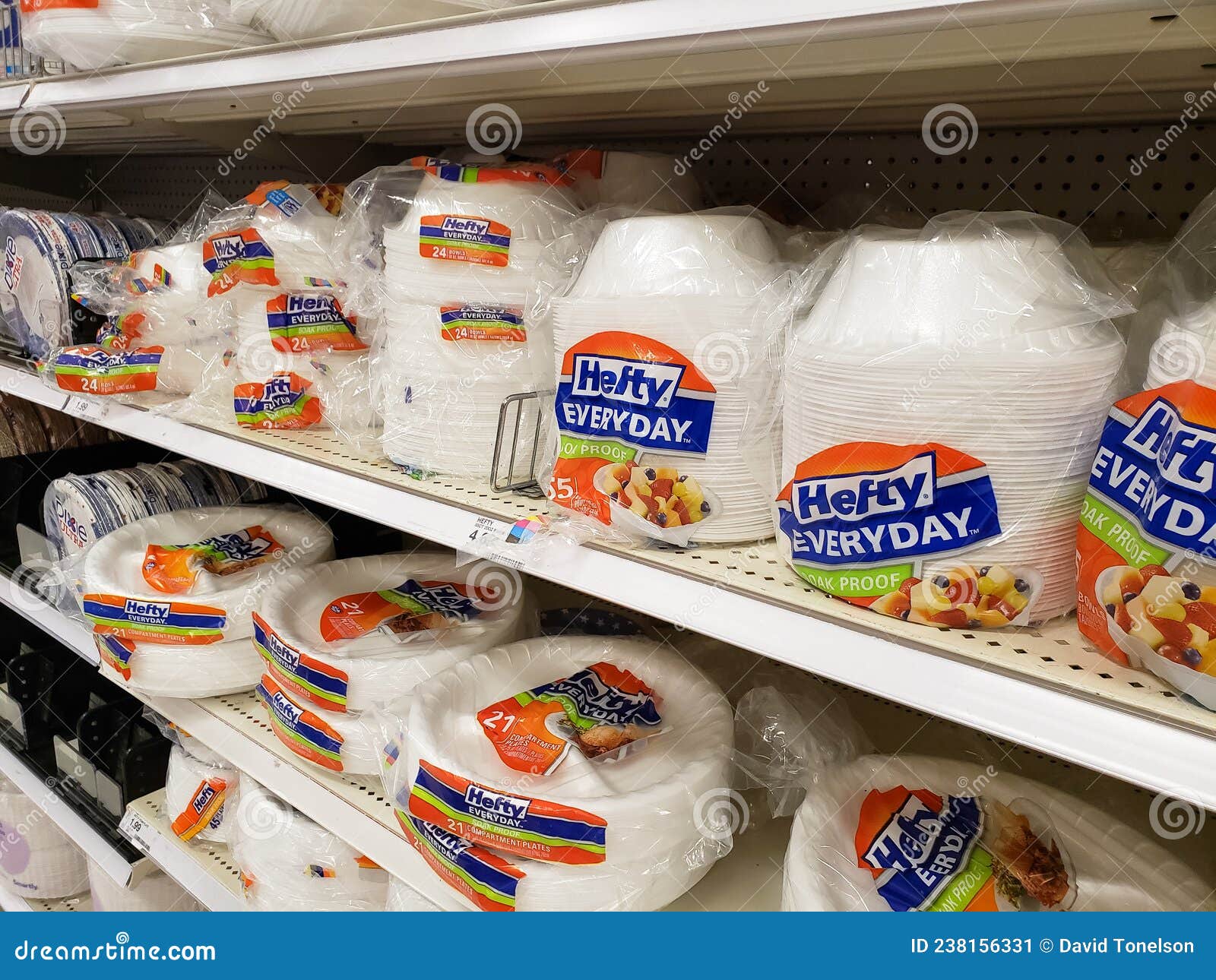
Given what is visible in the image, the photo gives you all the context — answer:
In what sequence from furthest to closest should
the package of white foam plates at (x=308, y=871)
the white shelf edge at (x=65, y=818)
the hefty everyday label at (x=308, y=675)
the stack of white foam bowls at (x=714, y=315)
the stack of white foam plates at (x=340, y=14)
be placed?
the white shelf edge at (x=65, y=818) < the package of white foam plates at (x=308, y=871) < the hefty everyday label at (x=308, y=675) < the stack of white foam plates at (x=340, y=14) < the stack of white foam bowls at (x=714, y=315)

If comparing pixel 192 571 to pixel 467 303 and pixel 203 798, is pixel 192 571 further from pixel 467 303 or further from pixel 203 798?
pixel 467 303

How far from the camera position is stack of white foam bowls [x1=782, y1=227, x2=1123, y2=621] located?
1.99ft

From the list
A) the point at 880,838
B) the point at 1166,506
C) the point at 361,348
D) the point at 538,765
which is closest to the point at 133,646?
the point at 361,348

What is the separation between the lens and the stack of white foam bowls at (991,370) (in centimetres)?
61

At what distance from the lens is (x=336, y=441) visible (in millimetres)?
1256

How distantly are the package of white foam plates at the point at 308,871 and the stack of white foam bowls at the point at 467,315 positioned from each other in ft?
2.00

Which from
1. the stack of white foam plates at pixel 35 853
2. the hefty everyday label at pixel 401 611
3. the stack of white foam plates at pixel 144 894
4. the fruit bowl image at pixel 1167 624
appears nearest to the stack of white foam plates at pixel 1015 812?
the fruit bowl image at pixel 1167 624

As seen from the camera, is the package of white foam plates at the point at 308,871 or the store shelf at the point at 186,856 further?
the store shelf at the point at 186,856

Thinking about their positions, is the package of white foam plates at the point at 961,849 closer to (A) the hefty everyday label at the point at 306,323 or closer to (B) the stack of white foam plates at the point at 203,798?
(A) the hefty everyday label at the point at 306,323

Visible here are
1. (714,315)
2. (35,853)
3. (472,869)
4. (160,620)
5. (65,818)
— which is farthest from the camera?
(35,853)

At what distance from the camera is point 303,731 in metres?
1.18

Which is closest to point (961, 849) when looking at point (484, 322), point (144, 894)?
point (484, 322)

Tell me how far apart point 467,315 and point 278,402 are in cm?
47

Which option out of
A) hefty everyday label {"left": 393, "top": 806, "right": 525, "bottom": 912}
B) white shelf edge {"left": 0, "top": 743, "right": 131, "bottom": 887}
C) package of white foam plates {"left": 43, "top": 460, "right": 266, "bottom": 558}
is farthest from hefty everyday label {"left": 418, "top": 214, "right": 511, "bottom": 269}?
white shelf edge {"left": 0, "top": 743, "right": 131, "bottom": 887}
